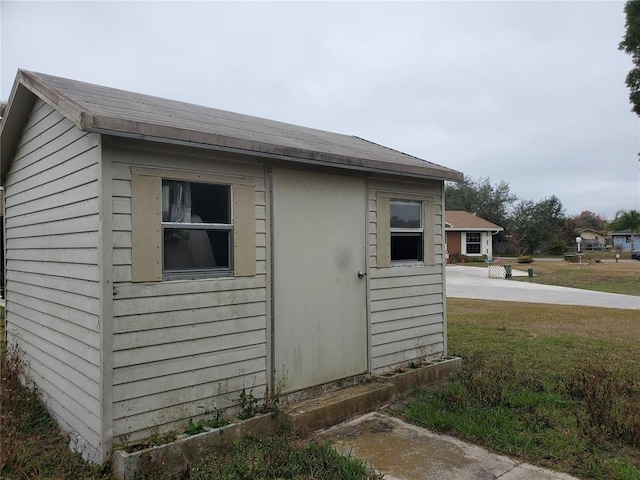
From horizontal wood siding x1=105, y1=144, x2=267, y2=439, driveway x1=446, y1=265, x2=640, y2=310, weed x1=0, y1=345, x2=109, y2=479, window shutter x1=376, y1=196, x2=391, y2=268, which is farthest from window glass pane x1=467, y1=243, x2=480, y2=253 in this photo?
weed x1=0, y1=345, x2=109, y2=479

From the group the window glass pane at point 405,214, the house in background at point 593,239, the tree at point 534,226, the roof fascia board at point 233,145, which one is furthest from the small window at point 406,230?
the house in background at point 593,239

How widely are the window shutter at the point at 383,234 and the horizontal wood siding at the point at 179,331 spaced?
1.72m

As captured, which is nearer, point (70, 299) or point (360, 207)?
point (70, 299)

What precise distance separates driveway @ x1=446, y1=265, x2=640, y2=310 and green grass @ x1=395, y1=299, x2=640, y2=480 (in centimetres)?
633

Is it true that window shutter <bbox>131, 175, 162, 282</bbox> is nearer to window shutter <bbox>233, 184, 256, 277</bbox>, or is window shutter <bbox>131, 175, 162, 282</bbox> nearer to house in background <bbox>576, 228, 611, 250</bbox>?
window shutter <bbox>233, 184, 256, 277</bbox>

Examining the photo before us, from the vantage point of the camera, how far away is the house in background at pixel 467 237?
122 ft

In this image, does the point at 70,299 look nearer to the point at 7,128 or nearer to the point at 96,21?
the point at 7,128

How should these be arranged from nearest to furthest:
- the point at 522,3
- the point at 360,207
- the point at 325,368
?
1. the point at 325,368
2. the point at 360,207
3. the point at 522,3

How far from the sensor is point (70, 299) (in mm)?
4172

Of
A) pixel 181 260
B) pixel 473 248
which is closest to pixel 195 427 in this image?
pixel 181 260

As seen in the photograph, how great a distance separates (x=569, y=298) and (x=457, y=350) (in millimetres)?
10477

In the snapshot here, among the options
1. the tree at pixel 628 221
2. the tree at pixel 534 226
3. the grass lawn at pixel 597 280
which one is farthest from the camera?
the tree at pixel 628 221

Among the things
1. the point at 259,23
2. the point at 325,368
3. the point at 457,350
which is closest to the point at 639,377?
the point at 457,350

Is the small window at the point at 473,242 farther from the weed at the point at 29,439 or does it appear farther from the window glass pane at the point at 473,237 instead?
the weed at the point at 29,439
